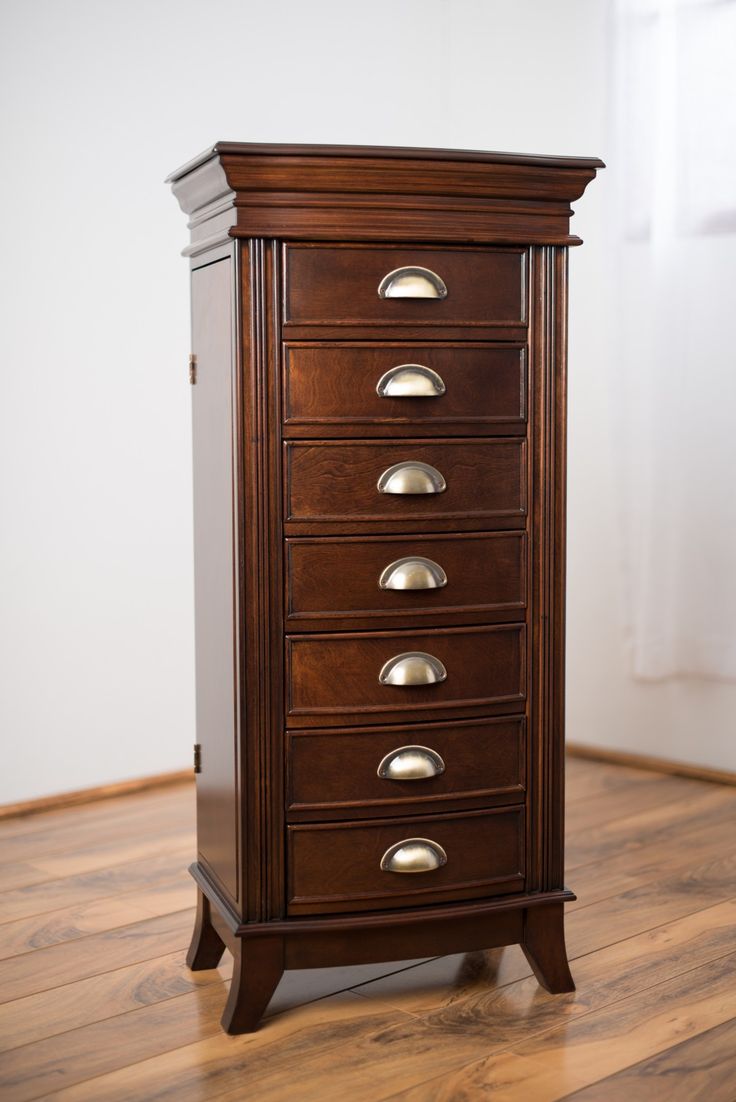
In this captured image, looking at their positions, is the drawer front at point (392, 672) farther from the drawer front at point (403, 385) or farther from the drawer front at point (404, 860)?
the drawer front at point (403, 385)

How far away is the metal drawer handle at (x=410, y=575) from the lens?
1.62 m

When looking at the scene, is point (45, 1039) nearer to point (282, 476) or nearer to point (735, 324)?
point (282, 476)

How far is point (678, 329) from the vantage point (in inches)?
110

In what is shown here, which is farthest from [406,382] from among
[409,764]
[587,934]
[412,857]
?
[587,934]

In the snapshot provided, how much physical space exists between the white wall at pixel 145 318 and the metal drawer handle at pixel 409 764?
1.25m

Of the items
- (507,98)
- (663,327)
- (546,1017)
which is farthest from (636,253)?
(546,1017)

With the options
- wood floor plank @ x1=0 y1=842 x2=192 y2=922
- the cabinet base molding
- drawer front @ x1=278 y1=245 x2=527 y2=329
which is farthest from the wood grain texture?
wood floor plank @ x1=0 y1=842 x2=192 y2=922

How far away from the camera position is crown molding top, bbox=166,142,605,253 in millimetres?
1519

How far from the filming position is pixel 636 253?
2893 mm

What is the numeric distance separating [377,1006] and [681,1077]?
16.2 inches

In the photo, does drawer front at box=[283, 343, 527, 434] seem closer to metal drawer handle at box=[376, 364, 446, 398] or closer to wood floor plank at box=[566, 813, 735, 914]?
metal drawer handle at box=[376, 364, 446, 398]

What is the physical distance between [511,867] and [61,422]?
145 cm

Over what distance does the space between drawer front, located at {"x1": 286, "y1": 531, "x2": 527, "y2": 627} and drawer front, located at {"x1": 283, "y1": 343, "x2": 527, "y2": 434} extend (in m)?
0.15

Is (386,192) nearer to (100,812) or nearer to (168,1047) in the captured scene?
(168,1047)
